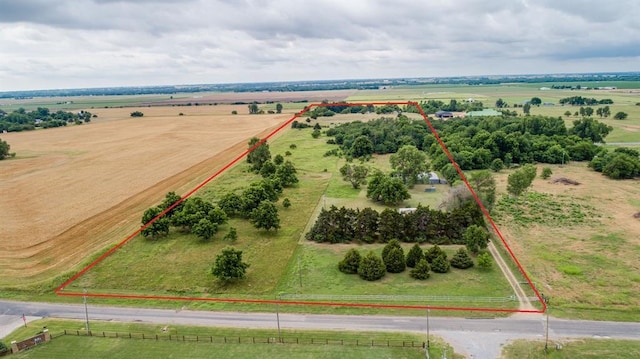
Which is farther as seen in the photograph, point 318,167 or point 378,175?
point 318,167

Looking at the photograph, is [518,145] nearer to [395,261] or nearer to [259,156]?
[259,156]

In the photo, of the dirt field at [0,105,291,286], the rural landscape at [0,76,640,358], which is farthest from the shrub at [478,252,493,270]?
Result: the dirt field at [0,105,291,286]

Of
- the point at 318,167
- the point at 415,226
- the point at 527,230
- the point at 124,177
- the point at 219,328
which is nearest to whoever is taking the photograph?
the point at 219,328

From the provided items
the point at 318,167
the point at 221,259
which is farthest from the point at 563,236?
the point at 318,167

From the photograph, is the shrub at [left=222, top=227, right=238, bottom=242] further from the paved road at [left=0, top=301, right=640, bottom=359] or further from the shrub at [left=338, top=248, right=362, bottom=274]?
the shrub at [left=338, top=248, right=362, bottom=274]

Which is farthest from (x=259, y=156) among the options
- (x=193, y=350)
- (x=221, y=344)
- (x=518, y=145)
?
(x=193, y=350)

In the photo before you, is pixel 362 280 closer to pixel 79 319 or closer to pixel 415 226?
pixel 415 226

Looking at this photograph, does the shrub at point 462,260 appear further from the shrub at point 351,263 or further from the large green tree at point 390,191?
the large green tree at point 390,191
